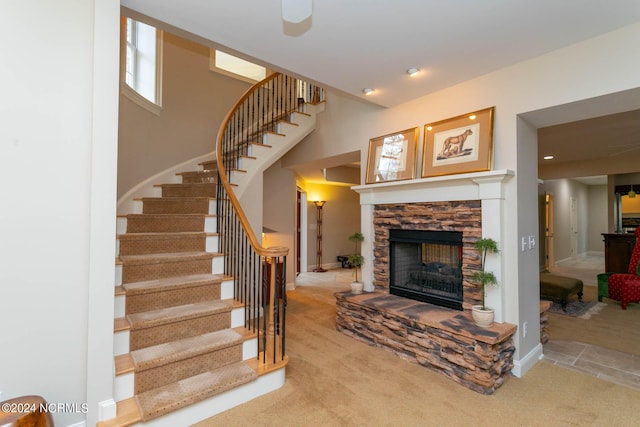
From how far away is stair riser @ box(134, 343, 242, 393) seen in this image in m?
2.07

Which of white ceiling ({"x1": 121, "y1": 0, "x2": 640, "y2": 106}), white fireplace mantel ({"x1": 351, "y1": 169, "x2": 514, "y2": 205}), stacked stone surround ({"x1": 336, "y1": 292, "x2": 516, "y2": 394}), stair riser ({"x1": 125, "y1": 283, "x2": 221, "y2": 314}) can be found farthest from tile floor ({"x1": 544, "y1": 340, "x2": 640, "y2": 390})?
stair riser ({"x1": 125, "y1": 283, "x2": 221, "y2": 314})

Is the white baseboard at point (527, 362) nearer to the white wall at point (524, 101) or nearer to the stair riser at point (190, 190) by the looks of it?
the white wall at point (524, 101)

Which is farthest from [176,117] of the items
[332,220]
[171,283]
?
[332,220]

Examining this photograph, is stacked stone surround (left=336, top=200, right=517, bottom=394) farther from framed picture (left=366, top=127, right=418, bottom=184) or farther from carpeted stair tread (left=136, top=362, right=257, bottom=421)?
carpeted stair tread (left=136, top=362, right=257, bottom=421)

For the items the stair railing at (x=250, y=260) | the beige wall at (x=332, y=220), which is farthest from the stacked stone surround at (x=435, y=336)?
the beige wall at (x=332, y=220)

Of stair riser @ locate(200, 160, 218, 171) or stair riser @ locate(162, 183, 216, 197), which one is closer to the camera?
stair riser @ locate(162, 183, 216, 197)

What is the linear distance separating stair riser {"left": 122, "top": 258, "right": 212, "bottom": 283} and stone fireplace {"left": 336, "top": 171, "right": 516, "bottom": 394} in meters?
1.65

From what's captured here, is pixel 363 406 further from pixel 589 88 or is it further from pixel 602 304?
pixel 602 304

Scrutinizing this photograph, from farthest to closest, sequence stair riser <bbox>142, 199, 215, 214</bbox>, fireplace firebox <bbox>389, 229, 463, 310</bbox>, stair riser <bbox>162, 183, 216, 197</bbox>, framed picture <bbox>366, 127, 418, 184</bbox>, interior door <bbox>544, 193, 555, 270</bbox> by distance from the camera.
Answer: interior door <bbox>544, 193, 555, 270</bbox> < stair riser <bbox>162, 183, 216, 197</bbox> < stair riser <bbox>142, 199, 215, 214</bbox> < framed picture <bbox>366, 127, 418, 184</bbox> < fireplace firebox <bbox>389, 229, 463, 310</bbox>

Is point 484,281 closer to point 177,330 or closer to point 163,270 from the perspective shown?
point 177,330

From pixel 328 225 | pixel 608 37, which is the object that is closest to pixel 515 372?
pixel 608 37

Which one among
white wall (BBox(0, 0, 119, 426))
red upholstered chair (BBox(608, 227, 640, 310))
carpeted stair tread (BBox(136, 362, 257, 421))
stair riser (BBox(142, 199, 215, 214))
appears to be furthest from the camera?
red upholstered chair (BBox(608, 227, 640, 310))

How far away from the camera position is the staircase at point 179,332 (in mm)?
2023

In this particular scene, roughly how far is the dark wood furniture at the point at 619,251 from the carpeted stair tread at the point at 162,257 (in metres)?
7.81
